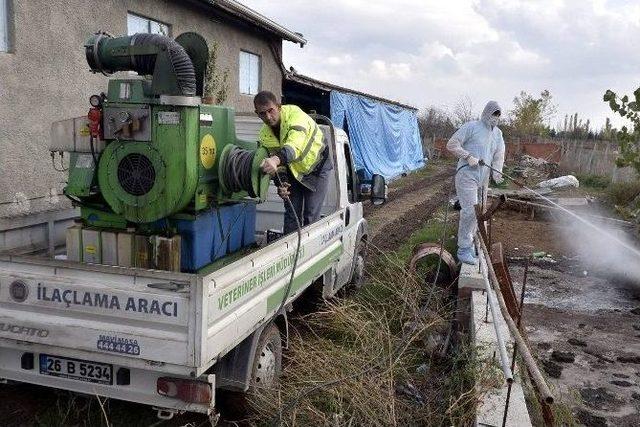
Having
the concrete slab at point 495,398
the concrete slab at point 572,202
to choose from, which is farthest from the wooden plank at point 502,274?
the concrete slab at point 572,202

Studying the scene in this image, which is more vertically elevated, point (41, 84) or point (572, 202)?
point (41, 84)

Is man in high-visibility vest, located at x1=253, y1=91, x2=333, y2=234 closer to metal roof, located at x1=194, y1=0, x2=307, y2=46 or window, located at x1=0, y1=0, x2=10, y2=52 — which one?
window, located at x1=0, y1=0, x2=10, y2=52

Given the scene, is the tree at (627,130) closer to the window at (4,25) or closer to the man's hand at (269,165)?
the man's hand at (269,165)

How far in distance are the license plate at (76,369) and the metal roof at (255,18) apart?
8.16 m

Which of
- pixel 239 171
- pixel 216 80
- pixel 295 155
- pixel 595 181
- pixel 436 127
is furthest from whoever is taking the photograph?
pixel 436 127

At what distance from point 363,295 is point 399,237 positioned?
476 centimetres

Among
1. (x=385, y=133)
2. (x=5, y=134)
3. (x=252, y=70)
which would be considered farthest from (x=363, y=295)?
(x=385, y=133)

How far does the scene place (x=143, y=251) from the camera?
3.63m

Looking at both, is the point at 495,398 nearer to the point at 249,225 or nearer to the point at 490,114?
the point at 249,225

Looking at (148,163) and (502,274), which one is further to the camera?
(502,274)

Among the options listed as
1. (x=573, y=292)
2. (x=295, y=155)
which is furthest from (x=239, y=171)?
(x=573, y=292)

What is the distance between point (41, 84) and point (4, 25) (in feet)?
2.64

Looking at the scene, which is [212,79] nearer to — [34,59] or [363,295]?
[34,59]

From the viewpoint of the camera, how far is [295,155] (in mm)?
4066
